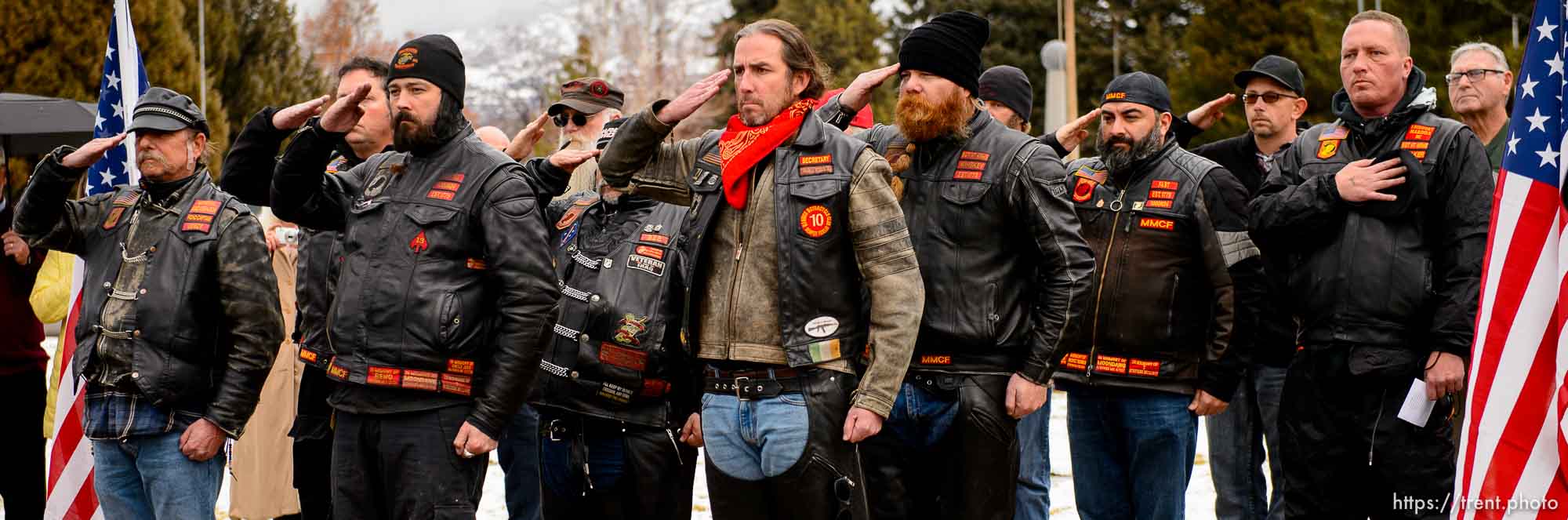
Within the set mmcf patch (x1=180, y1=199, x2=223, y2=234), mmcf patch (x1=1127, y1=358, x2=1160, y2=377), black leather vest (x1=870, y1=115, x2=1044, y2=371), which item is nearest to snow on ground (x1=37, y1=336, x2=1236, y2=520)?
mmcf patch (x1=1127, y1=358, x2=1160, y2=377)

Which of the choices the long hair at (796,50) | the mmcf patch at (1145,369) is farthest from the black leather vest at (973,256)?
the mmcf patch at (1145,369)

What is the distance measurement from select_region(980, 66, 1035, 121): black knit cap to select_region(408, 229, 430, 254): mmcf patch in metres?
3.18

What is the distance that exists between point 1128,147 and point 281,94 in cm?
2538

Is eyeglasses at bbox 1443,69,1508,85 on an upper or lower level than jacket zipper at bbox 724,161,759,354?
upper

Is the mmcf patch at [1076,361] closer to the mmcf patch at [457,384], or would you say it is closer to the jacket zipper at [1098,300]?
the jacket zipper at [1098,300]

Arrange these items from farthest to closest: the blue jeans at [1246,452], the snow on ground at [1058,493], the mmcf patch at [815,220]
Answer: the snow on ground at [1058,493]
the blue jeans at [1246,452]
the mmcf patch at [815,220]

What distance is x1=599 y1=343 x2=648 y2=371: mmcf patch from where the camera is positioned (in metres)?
5.52

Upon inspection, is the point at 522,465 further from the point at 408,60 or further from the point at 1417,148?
the point at 1417,148

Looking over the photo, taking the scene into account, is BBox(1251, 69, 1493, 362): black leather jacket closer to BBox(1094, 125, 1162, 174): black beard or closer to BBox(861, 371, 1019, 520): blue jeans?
BBox(1094, 125, 1162, 174): black beard

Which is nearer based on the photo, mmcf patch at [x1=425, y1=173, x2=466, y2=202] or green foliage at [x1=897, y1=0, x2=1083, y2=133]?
mmcf patch at [x1=425, y1=173, x2=466, y2=202]

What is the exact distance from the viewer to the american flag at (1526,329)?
183 inches

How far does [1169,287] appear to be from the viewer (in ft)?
19.1

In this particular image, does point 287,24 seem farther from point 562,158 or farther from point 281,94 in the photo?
point 562,158

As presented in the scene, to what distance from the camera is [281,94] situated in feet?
94.2
